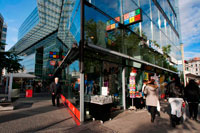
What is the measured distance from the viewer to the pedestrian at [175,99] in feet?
15.0

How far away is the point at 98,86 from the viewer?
6719 mm

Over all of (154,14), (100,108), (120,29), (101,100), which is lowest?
(100,108)

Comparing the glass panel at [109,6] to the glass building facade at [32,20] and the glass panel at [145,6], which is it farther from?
the glass building facade at [32,20]

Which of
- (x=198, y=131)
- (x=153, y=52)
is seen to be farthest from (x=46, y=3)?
(x=198, y=131)

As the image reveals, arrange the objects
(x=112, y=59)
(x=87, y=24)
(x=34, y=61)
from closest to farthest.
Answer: (x=87, y=24), (x=112, y=59), (x=34, y=61)

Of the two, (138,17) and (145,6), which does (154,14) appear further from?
(138,17)

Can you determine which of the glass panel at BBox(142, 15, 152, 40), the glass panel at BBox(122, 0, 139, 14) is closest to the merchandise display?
the glass panel at BBox(122, 0, 139, 14)

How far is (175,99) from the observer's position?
476cm

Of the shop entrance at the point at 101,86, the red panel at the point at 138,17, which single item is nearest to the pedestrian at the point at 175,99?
the shop entrance at the point at 101,86

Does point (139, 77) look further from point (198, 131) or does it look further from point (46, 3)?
point (46, 3)

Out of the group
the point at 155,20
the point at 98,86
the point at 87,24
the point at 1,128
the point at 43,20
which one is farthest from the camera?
the point at 43,20

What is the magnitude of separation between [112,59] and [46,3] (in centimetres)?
1990

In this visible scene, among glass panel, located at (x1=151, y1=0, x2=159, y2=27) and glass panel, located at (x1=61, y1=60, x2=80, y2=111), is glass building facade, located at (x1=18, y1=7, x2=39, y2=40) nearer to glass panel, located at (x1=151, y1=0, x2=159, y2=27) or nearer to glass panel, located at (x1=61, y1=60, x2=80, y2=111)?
glass panel, located at (x1=151, y1=0, x2=159, y2=27)

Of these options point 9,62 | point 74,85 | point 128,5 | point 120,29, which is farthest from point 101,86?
point 128,5
